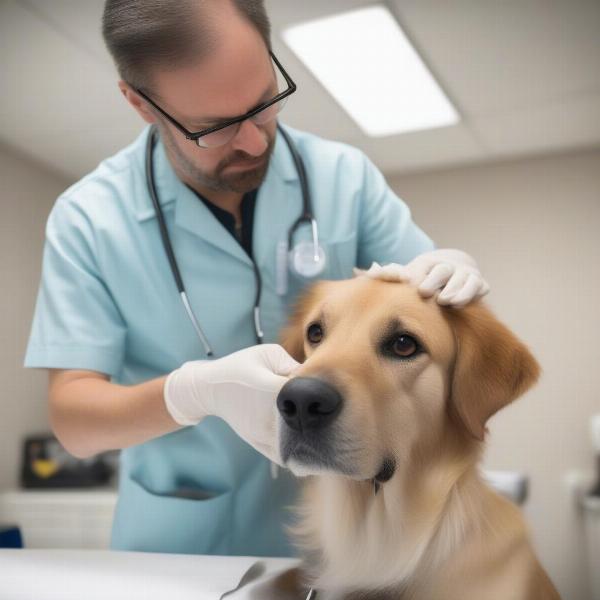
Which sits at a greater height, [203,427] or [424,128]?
[424,128]

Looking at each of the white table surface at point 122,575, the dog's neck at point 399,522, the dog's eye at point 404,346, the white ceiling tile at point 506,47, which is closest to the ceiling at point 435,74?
the white ceiling tile at point 506,47

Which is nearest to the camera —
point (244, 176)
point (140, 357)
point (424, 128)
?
point (244, 176)

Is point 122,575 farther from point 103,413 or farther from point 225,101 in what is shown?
point 225,101

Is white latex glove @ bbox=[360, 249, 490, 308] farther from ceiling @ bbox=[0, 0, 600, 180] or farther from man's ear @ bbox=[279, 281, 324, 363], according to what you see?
ceiling @ bbox=[0, 0, 600, 180]

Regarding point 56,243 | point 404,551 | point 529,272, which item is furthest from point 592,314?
point 56,243

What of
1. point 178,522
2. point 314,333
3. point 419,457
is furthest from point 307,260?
point 178,522

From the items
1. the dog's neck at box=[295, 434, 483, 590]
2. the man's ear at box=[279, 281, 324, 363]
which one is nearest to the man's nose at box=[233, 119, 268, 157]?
the man's ear at box=[279, 281, 324, 363]

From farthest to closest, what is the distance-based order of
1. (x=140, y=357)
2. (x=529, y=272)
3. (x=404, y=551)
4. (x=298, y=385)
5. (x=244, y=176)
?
(x=529, y=272) < (x=140, y=357) < (x=244, y=176) < (x=404, y=551) < (x=298, y=385)

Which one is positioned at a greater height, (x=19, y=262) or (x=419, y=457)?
(x=19, y=262)

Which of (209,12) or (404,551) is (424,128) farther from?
(404,551)

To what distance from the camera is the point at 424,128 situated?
1.23 m

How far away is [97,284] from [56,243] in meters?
0.10

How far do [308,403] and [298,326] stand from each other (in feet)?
0.98

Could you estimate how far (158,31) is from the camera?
81cm
